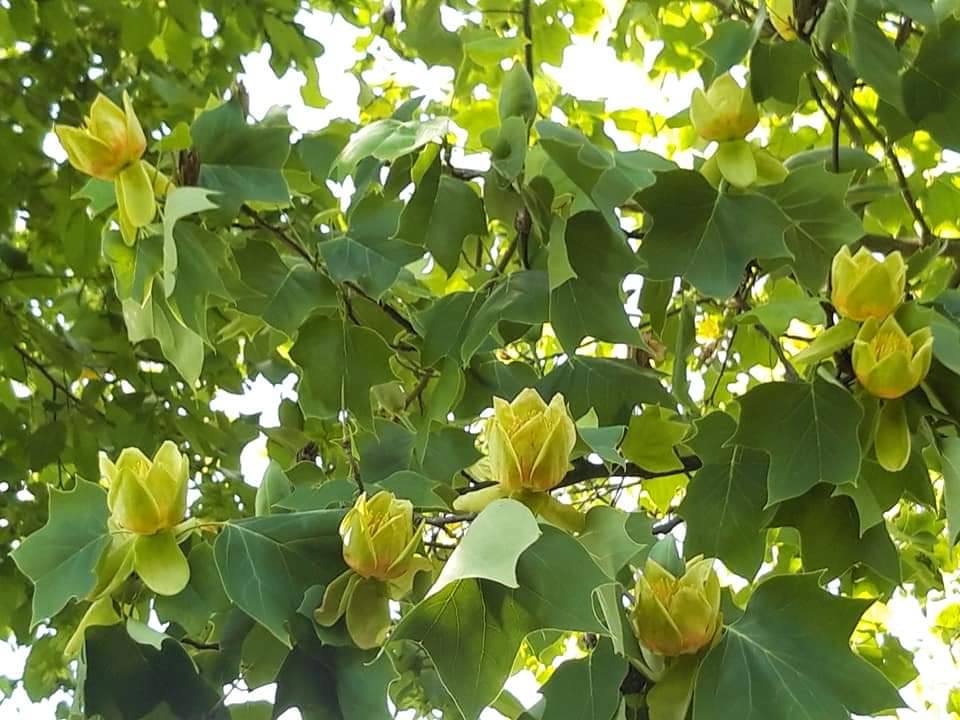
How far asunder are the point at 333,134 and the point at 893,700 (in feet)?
1.70

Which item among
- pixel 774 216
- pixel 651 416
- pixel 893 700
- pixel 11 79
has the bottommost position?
pixel 893 700

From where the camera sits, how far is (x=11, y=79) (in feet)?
4.20

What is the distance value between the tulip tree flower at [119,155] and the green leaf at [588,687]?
0.33 metres

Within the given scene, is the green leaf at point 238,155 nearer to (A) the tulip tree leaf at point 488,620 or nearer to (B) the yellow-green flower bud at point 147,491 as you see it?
(B) the yellow-green flower bud at point 147,491

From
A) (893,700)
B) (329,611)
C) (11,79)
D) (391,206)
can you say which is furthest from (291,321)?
(11,79)

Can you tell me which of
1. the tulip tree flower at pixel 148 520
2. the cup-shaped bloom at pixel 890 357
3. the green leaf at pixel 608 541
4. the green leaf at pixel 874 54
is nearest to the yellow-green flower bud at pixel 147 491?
the tulip tree flower at pixel 148 520

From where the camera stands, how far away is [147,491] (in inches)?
18.7

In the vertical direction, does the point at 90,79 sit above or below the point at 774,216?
above

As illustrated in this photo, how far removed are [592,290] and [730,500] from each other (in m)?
0.16

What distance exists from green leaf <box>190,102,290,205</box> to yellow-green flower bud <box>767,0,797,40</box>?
13.1 inches

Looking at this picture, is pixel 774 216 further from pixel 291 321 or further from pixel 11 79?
pixel 11 79

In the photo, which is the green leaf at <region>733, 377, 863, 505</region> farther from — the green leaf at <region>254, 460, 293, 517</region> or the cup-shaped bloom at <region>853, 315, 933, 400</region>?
the green leaf at <region>254, 460, 293, 517</region>

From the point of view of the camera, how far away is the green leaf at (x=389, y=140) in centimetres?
54

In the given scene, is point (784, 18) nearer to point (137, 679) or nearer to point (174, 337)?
point (174, 337)
